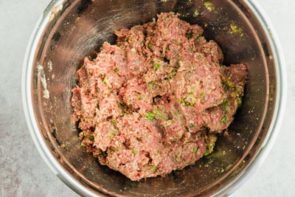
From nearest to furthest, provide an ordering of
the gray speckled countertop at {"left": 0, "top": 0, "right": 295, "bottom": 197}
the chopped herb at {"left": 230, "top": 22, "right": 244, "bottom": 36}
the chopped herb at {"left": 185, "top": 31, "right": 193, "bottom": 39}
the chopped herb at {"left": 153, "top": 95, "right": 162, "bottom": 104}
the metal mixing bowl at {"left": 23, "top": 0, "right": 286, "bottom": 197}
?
the metal mixing bowl at {"left": 23, "top": 0, "right": 286, "bottom": 197} < the chopped herb at {"left": 230, "top": 22, "right": 244, "bottom": 36} < the chopped herb at {"left": 153, "top": 95, "right": 162, "bottom": 104} < the chopped herb at {"left": 185, "top": 31, "right": 193, "bottom": 39} < the gray speckled countertop at {"left": 0, "top": 0, "right": 295, "bottom": 197}

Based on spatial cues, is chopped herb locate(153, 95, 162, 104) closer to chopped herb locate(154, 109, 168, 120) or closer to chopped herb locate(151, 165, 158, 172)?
chopped herb locate(154, 109, 168, 120)

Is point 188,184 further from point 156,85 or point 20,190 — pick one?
point 20,190

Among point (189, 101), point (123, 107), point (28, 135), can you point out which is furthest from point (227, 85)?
point (28, 135)

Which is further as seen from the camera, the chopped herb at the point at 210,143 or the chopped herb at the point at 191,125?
the chopped herb at the point at 210,143

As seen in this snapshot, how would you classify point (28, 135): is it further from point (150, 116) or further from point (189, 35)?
point (189, 35)

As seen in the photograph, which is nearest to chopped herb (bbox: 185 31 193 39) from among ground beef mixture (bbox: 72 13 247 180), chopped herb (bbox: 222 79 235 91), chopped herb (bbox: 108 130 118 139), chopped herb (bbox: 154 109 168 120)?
ground beef mixture (bbox: 72 13 247 180)

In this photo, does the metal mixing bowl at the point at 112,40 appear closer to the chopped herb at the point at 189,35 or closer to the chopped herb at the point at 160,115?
the chopped herb at the point at 189,35

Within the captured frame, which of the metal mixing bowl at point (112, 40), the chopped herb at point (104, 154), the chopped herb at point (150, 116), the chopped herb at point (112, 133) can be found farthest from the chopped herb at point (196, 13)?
the chopped herb at point (104, 154)
